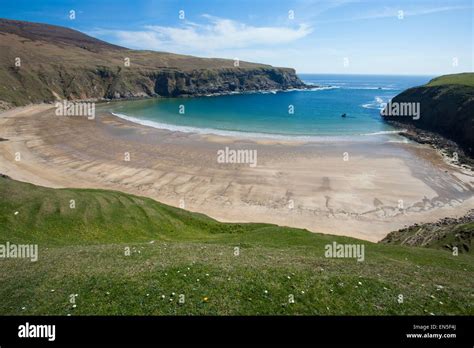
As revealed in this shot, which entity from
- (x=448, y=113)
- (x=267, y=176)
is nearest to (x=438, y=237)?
(x=267, y=176)

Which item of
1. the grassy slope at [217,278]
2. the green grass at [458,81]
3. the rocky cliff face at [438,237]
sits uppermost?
the green grass at [458,81]

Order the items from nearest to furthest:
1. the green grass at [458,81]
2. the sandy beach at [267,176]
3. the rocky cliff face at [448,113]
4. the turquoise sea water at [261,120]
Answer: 1. the sandy beach at [267,176]
2. the rocky cliff face at [448,113]
3. the turquoise sea water at [261,120]
4. the green grass at [458,81]

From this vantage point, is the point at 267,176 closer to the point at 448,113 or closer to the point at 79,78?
the point at 448,113

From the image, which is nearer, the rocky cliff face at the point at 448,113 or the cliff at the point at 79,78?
the rocky cliff face at the point at 448,113
